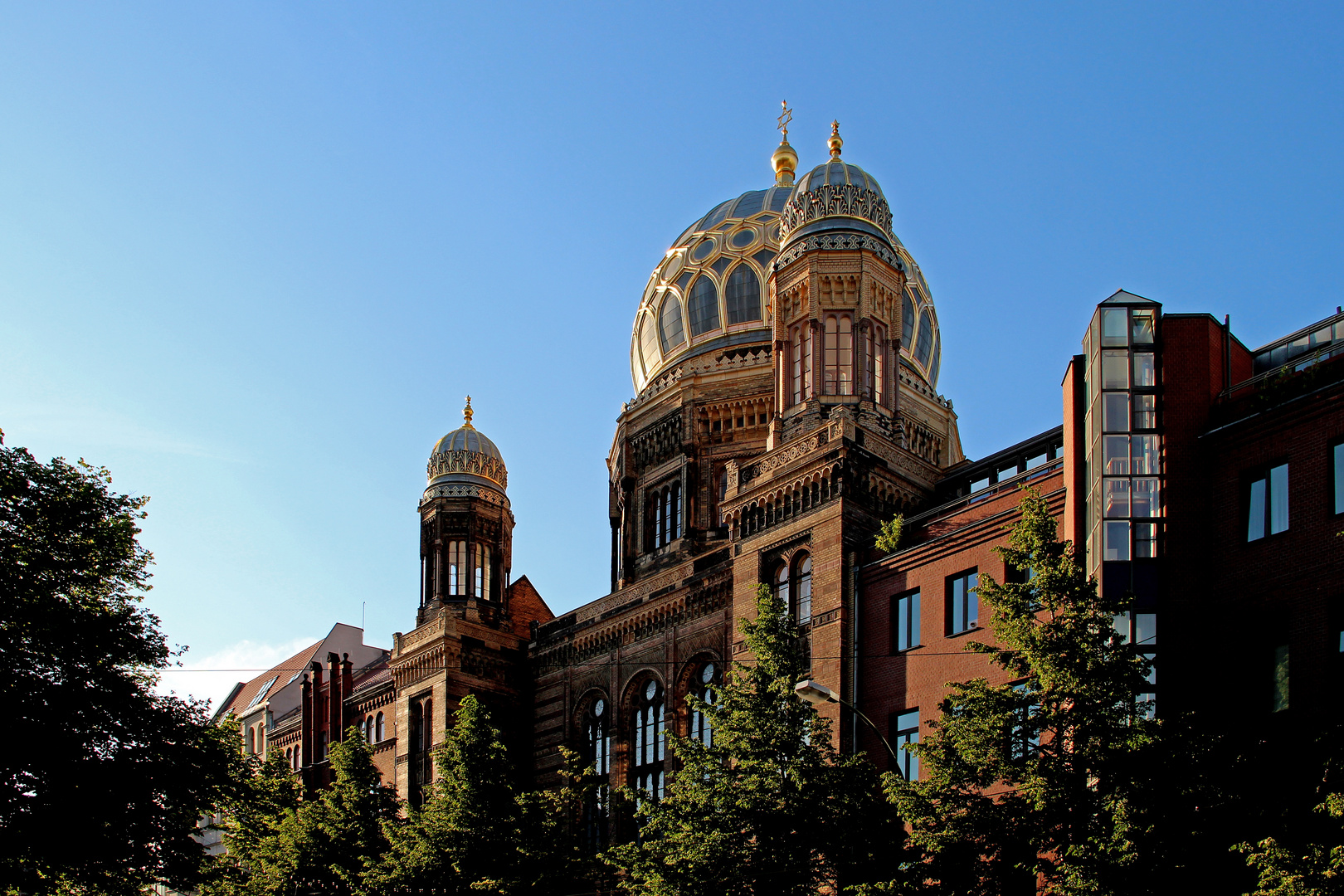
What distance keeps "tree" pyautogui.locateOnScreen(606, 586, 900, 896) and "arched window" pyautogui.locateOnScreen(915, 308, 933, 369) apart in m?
28.3

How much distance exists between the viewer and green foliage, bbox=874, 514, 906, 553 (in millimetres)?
34594

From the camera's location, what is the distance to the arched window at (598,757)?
43844 millimetres

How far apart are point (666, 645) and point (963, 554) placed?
41.0 ft

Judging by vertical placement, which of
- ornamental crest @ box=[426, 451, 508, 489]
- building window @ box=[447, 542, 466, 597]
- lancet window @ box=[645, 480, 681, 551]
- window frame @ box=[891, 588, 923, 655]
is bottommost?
window frame @ box=[891, 588, 923, 655]

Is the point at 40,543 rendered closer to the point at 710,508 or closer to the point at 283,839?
the point at 283,839

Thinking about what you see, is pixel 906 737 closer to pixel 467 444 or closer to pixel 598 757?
pixel 598 757

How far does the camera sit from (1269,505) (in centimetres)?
2684

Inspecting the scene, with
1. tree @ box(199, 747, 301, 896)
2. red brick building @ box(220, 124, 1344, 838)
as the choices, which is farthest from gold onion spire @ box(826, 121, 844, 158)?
tree @ box(199, 747, 301, 896)

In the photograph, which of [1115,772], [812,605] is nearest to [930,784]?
[1115,772]

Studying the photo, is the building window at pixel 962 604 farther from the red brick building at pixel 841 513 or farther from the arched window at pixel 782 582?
the arched window at pixel 782 582

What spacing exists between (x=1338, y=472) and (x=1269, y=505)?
4.78ft

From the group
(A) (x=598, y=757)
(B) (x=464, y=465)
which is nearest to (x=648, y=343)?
(B) (x=464, y=465)

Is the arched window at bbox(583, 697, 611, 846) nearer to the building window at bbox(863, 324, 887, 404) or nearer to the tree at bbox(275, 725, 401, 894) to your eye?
the tree at bbox(275, 725, 401, 894)

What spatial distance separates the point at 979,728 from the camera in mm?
23312
